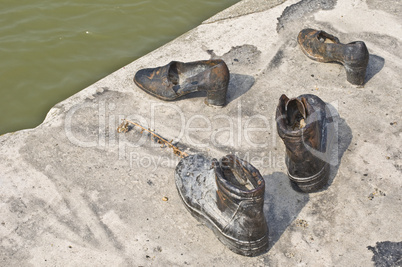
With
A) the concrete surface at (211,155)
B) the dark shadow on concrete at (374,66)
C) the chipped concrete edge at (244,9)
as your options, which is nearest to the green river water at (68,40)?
the chipped concrete edge at (244,9)

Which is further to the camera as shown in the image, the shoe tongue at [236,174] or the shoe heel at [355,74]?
the shoe heel at [355,74]

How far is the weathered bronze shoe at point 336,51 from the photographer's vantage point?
4332 millimetres

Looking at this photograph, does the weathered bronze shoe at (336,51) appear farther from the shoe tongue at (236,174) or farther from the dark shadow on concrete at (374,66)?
the shoe tongue at (236,174)

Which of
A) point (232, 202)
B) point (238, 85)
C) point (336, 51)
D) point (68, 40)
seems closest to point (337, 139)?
point (336, 51)

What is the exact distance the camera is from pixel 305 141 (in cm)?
332

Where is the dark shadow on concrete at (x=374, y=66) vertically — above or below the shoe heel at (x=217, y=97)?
above

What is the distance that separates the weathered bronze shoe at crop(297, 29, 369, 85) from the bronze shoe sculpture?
864 mm

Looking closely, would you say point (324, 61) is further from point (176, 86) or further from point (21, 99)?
point (21, 99)

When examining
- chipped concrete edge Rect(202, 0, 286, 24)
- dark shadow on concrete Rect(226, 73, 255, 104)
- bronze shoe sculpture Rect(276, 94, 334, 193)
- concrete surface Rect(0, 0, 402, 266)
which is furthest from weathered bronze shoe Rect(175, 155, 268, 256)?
chipped concrete edge Rect(202, 0, 286, 24)

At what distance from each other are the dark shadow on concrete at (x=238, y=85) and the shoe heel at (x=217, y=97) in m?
0.13

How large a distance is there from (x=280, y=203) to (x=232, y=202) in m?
0.65

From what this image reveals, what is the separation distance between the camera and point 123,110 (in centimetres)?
437

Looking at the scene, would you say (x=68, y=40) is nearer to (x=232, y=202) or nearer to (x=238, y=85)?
(x=238, y=85)

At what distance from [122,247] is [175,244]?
1.23 feet
